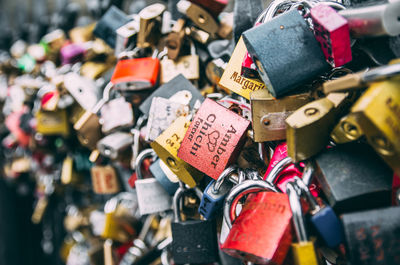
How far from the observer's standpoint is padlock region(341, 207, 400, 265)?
1.93ft

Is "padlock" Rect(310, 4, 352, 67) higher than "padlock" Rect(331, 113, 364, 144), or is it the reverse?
"padlock" Rect(310, 4, 352, 67)

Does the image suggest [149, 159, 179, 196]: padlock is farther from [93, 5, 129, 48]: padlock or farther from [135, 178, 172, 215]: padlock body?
[93, 5, 129, 48]: padlock

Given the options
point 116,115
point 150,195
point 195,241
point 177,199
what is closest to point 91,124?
point 116,115

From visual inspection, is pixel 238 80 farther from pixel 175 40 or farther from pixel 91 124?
pixel 91 124

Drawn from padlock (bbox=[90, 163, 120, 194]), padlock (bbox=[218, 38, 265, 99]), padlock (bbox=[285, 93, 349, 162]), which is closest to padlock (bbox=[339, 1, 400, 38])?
padlock (bbox=[285, 93, 349, 162])

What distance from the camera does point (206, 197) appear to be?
0.81 m

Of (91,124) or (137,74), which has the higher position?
(137,74)

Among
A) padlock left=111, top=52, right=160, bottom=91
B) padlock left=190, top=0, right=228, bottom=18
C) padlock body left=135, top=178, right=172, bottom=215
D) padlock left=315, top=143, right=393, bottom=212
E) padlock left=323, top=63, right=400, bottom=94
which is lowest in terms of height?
padlock body left=135, top=178, right=172, bottom=215

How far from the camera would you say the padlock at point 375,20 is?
2.10ft

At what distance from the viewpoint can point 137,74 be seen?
1107mm

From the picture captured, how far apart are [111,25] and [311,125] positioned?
1096 mm

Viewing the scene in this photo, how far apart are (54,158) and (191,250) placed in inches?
51.3

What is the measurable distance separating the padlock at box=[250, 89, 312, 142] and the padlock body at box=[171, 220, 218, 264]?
1.06 feet

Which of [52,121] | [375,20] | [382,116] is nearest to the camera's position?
[382,116]
